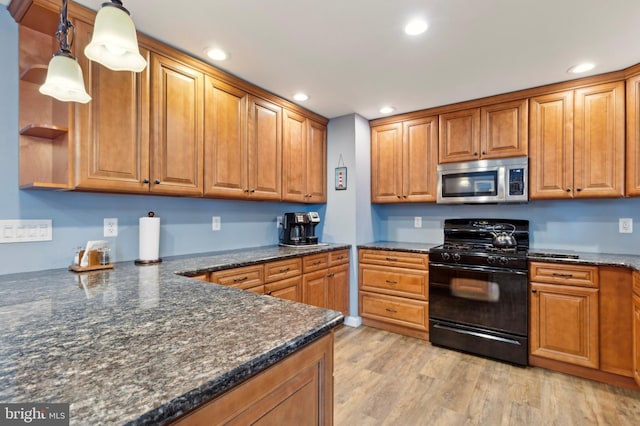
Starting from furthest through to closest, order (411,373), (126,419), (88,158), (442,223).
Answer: (442,223), (411,373), (88,158), (126,419)

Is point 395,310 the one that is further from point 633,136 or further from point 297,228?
point 633,136

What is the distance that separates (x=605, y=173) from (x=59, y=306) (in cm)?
365

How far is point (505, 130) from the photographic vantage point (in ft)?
9.54

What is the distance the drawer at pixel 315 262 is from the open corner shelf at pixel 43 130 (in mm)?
1952

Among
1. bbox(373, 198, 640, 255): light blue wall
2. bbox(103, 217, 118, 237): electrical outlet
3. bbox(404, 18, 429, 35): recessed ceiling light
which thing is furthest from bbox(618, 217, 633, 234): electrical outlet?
bbox(103, 217, 118, 237): electrical outlet

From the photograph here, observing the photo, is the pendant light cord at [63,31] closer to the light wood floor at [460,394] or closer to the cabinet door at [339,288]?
the light wood floor at [460,394]

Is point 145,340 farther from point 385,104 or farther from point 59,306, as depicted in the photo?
point 385,104

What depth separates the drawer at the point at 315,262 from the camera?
2.88m

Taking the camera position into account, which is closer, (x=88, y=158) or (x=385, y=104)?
(x=88, y=158)

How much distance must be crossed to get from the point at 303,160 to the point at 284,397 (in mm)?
2730

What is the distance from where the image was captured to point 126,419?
491mm

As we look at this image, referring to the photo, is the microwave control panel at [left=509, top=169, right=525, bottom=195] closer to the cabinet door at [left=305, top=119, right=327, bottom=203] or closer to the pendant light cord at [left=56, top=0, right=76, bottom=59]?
the cabinet door at [left=305, top=119, right=327, bottom=203]

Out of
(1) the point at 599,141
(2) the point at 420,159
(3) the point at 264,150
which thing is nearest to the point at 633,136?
(1) the point at 599,141

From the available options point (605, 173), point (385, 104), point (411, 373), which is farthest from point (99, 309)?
point (605, 173)
